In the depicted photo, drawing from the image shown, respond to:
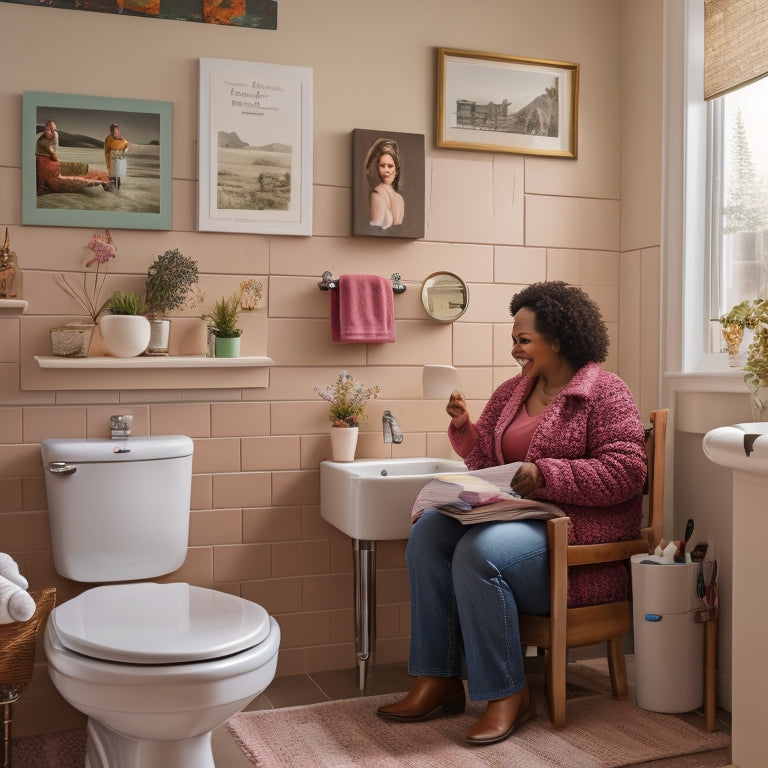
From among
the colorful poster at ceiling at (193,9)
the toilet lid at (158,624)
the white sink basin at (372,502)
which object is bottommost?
the toilet lid at (158,624)

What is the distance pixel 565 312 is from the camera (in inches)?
104

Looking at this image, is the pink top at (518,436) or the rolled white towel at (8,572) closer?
the rolled white towel at (8,572)

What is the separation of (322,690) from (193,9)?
2.07 m

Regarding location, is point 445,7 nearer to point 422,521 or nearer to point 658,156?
point 658,156

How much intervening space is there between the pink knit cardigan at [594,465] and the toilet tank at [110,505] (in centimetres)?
103

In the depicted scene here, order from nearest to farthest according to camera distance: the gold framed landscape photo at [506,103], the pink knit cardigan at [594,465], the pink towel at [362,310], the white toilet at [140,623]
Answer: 1. the white toilet at [140,623]
2. the pink knit cardigan at [594,465]
3. the pink towel at [362,310]
4. the gold framed landscape photo at [506,103]

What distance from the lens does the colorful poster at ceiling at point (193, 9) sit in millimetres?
2654

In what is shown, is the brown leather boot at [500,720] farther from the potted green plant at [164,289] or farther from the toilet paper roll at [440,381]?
the potted green plant at [164,289]

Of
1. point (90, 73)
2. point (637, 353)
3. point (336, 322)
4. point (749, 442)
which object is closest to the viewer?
point (749, 442)

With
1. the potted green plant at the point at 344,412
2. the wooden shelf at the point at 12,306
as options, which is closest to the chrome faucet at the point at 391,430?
the potted green plant at the point at 344,412

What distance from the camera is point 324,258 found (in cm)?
292

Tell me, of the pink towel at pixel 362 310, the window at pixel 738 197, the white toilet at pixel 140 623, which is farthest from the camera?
the pink towel at pixel 362 310

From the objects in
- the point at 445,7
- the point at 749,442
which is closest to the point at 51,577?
the point at 749,442

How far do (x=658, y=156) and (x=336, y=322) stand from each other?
3.87 ft
